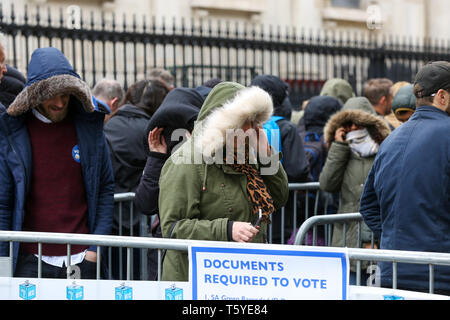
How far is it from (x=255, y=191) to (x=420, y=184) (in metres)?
0.79

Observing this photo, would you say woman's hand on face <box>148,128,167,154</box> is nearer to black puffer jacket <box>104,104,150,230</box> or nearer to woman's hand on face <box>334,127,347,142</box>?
black puffer jacket <box>104,104,150,230</box>

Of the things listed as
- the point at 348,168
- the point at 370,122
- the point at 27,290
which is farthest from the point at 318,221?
the point at 27,290

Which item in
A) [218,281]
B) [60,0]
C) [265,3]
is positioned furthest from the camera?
[265,3]

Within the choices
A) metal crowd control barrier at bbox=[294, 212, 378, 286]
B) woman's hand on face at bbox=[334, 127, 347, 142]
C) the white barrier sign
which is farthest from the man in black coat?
the white barrier sign

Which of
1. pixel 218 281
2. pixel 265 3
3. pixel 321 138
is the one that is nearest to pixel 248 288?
pixel 218 281

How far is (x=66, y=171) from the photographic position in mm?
3760

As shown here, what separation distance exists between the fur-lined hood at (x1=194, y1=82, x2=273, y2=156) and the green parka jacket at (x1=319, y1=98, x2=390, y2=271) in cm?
186

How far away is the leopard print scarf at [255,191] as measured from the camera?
3506 mm

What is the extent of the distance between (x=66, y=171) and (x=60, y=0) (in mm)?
14147

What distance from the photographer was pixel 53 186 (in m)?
3.72

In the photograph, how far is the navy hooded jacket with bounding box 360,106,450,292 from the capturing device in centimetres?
346

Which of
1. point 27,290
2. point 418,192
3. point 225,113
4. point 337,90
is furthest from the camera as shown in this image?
point 337,90

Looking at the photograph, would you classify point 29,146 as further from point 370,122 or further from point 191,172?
point 370,122
